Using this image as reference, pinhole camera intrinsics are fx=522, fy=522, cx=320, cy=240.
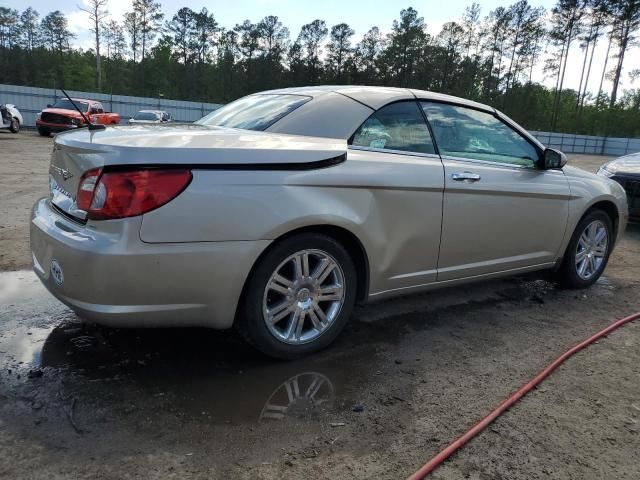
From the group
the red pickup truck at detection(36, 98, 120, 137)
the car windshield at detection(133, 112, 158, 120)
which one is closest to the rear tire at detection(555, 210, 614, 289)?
the red pickup truck at detection(36, 98, 120, 137)

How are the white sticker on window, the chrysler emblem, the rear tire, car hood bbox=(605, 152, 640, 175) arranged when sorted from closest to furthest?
the chrysler emblem < the white sticker on window < the rear tire < car hood bbox=(605, 152, 640, 175)

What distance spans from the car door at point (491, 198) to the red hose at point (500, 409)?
788 mm

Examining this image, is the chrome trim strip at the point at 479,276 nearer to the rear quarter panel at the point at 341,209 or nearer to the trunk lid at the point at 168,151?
the rear quarter panel at the point at 341,209

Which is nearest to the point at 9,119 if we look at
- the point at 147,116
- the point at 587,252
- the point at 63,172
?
the point at 147,116

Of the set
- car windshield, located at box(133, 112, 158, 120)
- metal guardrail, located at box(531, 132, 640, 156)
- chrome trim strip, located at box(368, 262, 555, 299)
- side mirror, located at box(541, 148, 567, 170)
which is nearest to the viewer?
chrome trim strip, located at box(368, 262, 555, 299)

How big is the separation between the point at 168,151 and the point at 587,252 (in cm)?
384

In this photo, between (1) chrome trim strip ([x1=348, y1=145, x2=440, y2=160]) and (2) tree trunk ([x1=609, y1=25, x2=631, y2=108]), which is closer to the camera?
(1) chrome trim strip ([x1=348, y1=145, x2=440, y2=160])

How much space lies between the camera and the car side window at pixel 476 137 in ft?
11.6

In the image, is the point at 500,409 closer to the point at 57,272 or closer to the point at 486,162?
the point at 486,162

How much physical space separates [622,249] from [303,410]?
564cm

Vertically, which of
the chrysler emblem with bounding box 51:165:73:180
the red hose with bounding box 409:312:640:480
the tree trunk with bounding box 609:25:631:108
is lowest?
the red hose with bounding box 409:312:640:480

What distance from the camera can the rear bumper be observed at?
2.34 meters

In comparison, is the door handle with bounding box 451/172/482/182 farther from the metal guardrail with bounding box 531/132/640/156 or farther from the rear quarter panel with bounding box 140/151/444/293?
Result: the metal guardrail with bounding box 531/132/640/156

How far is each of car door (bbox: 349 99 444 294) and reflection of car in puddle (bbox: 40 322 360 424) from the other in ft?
2.24
